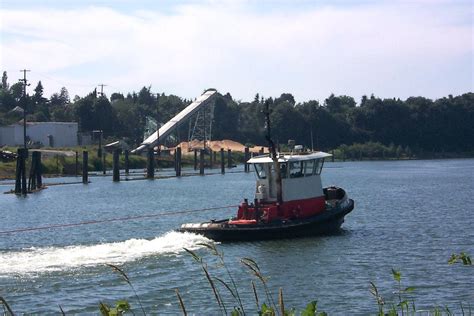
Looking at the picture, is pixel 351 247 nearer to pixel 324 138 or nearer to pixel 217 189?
pixel 217 189

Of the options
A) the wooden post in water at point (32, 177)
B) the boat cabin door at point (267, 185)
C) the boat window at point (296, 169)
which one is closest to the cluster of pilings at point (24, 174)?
the wooden post in water at point (32, 177)

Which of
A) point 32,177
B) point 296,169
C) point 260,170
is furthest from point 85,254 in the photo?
point 32,177

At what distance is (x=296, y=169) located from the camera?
3656 cm

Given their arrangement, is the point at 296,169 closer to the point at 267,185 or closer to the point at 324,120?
the point at 267,185

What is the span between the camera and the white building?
128500 millimetres

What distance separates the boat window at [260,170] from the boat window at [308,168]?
1821mm

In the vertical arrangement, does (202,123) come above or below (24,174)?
above

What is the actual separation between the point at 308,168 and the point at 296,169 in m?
0.76

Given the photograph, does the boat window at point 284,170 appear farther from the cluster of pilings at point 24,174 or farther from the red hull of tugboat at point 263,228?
the cluster of pilings at point 24,174

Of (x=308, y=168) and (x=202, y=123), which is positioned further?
(x=202, y=123)

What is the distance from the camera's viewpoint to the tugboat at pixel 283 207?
108 ft

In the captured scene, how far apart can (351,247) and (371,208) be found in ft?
68.2

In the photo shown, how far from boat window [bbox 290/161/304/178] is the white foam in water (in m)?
5.73

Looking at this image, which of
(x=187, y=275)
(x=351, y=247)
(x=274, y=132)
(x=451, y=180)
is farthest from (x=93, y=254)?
(x=274, y=132)
